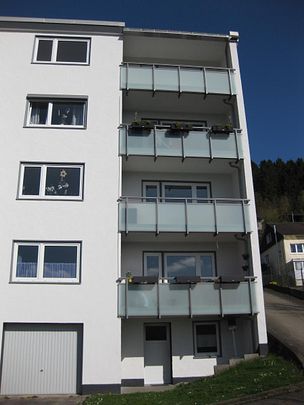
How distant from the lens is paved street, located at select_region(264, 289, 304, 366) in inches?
565

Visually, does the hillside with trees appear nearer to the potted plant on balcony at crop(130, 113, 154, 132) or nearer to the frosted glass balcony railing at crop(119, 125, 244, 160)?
the frosted glass balcony railing at crop(119, 125, 244, 160)

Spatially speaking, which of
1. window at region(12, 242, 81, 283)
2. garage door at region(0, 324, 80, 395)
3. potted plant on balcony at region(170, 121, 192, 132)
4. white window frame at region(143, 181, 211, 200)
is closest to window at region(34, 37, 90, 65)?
potted plant on balcony at region(170, 121, 192, 132)

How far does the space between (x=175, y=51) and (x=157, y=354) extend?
41.0 ft

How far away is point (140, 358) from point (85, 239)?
455 cm

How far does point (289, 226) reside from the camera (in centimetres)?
5222

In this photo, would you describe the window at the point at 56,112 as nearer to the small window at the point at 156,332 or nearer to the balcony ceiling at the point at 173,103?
the balcony ceiling at the point at 173,103

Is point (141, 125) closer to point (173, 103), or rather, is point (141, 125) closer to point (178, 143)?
point (178, 143)

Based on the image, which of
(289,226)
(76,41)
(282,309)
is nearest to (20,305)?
(76,41)

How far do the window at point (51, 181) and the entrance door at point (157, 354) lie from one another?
5547 millimetres

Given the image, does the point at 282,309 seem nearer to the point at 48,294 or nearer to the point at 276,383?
the point at 276,383

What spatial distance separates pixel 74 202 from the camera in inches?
611

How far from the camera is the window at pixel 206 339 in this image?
1599 cm

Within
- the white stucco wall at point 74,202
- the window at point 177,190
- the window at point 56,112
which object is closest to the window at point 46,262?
the white stucco wall at point 74,202

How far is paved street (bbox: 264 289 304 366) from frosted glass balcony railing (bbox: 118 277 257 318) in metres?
1.52
